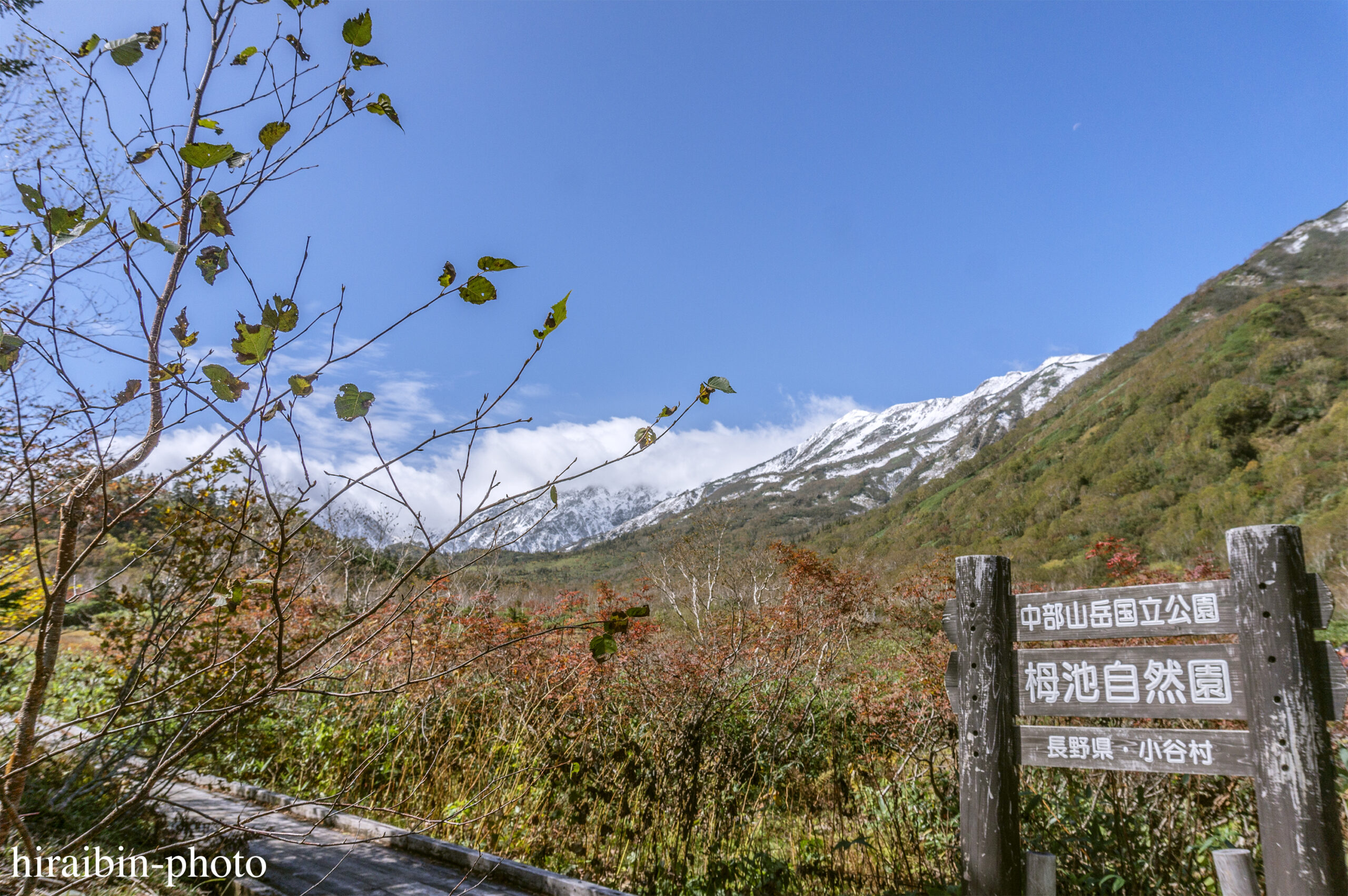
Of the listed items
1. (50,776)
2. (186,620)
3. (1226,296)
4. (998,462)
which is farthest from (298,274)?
(1226,296)

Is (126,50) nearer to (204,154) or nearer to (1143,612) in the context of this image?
(204,154)

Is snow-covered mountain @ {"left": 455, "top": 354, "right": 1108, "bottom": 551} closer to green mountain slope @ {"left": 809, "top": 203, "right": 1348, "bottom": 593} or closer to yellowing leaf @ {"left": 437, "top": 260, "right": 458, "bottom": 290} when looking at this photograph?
green mountain slope @ {"left": 809, "top": 203, "right": 1348, "bottom": 593}

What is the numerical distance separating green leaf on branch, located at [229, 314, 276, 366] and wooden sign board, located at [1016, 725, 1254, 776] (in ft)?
8.71

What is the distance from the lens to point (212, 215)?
3.47 feet

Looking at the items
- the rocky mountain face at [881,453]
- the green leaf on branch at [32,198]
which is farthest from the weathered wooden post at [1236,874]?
the rocky mountain face at [881,453]

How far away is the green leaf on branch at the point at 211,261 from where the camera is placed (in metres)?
1.12

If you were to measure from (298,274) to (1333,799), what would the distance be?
3084 millimetres

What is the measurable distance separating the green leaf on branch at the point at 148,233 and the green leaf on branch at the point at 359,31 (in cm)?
41

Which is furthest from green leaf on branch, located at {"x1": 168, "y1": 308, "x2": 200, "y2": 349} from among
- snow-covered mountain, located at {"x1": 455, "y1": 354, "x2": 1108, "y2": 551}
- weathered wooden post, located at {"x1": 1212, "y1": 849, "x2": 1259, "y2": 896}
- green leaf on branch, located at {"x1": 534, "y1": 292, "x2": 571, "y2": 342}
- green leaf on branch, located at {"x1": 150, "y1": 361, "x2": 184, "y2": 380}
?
snow-covered mountain, located at {"x1": 455, "y1": 354, "x2": 1108, "y2": 551}

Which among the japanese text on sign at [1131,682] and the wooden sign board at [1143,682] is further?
the japanese text on sign at [1131,682]

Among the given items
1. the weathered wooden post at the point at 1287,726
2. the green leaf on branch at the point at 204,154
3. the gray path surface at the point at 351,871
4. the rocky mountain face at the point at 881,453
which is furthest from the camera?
the rocky mountain face at the point at 881,453

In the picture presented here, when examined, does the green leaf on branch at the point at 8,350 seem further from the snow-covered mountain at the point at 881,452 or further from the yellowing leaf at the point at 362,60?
the snow-covered mountain at the point at 881,452

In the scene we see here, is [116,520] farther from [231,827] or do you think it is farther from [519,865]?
[519,865]

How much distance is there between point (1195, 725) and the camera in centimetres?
396
